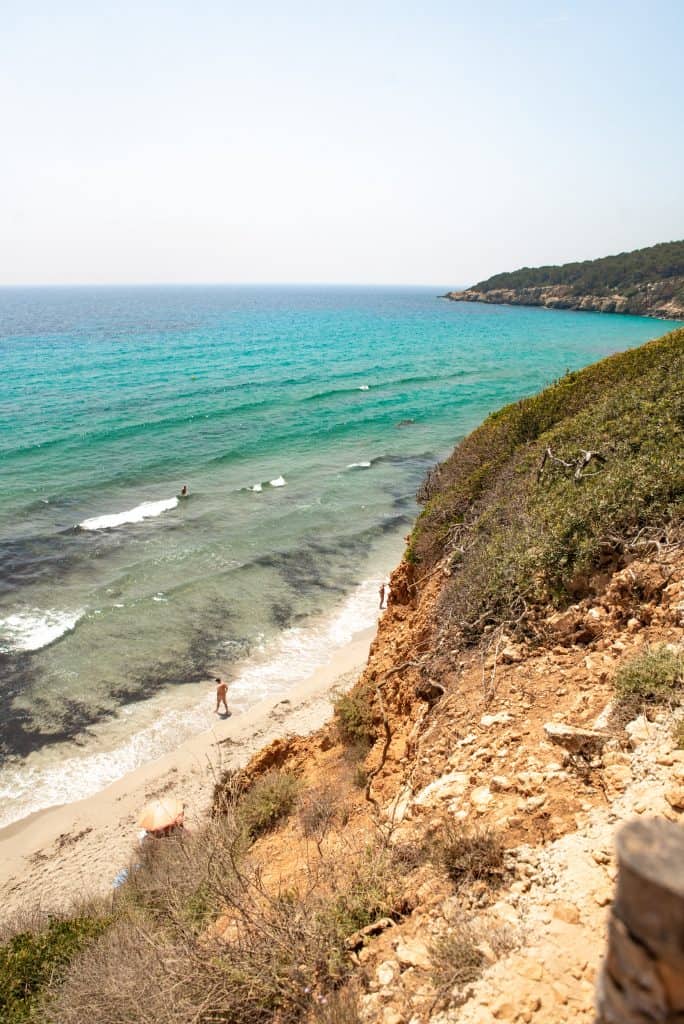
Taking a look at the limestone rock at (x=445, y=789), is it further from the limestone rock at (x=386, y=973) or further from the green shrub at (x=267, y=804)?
the green shrub at (x=267, y=804)

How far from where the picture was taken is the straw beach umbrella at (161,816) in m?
10.4

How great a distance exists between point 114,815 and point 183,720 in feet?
8.95

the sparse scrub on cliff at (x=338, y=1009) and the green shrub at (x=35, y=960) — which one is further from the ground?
the sparse scrub on cliff at (x=338, y=1009)

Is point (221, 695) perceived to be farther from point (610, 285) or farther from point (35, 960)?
point (610, 285)

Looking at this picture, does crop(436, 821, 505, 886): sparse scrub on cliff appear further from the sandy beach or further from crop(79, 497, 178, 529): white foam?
crop(79, 497, 178, 529): white foam

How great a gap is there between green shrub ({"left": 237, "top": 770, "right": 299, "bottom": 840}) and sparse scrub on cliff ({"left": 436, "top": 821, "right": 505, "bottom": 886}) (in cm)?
373

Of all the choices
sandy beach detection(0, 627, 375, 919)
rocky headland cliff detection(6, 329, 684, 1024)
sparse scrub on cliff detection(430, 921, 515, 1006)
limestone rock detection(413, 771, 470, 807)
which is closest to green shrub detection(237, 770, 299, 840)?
rocky headland cliff detection(6, 329, 684, 1024)

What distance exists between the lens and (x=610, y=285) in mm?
110000

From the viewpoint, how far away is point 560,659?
259 inches

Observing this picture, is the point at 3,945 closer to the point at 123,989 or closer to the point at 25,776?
the point at 123,989

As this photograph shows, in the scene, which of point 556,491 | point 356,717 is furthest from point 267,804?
point 556,491

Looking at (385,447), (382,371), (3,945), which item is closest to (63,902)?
(3,945)

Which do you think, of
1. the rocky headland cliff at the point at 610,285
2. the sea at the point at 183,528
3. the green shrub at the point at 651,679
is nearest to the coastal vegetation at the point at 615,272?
the rocky headland cliff at the point at 610,285

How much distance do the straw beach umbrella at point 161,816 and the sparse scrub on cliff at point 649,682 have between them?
839 centimetres
